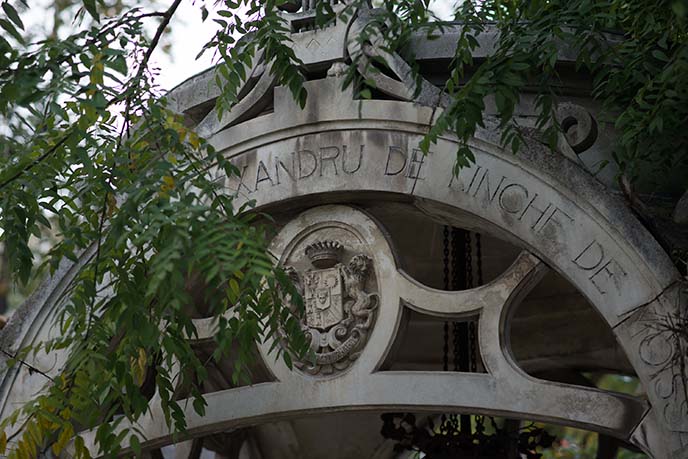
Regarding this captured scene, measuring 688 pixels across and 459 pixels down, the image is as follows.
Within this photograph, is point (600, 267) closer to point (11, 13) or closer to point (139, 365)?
point (139, 365)

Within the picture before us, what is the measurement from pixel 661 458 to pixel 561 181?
1.40 m

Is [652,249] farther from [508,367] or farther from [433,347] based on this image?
[433,347]

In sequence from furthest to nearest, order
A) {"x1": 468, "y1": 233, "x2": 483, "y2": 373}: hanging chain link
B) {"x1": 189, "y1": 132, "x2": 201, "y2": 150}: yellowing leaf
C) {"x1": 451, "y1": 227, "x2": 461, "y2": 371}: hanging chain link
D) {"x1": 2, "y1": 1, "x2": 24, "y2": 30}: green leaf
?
{"x1": 468, "y1": 233, "x2": 483, "y2": 373}: hanging chain link → {"x1": 451, "y1": 227, "x2": 461, "y2": 371}: hanging chain link → {"x1": 189, "y1": 132, "x2": 201, "y2": 150}: yellowing leaf → {"x1": 2, "y1": 1, "x2": 24, "y2": 30}: green leaf

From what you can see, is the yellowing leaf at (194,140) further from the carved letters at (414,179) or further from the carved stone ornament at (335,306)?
the carved stone ornament at (335,306)

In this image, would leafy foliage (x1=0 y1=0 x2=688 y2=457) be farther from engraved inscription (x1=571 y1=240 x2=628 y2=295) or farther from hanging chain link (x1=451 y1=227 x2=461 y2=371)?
hanging chain link (x1=451 y1=227 x2=461 y2=371)

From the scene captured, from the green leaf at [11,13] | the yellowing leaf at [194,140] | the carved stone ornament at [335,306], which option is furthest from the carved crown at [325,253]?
the green leaf at [11,13]

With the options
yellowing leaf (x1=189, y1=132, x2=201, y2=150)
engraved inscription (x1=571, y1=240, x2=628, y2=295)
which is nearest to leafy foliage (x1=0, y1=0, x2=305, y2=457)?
yellowing leaf (x1=189, y1=132, x2=201, y2=150)

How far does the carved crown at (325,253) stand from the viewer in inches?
285

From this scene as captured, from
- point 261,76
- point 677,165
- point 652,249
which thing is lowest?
point 652,249

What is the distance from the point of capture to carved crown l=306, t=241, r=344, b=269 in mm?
7227

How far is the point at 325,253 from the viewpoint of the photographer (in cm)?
723

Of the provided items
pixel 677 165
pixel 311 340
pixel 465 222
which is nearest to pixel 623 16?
pixel 677 165

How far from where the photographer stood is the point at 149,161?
6.51m

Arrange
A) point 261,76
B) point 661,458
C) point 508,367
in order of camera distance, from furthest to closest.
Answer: point 261,76
point 508,367
point 661,458
